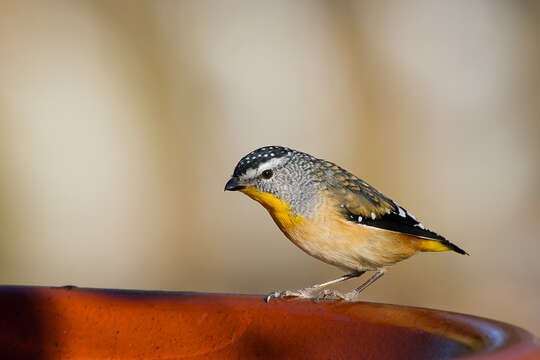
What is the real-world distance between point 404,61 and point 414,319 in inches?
330

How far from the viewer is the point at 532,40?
11.2 meters

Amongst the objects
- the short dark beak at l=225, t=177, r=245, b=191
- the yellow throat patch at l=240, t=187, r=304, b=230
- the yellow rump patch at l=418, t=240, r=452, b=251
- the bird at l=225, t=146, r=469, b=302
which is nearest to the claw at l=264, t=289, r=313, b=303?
the bird at l=225, t=146, r=469, b=302

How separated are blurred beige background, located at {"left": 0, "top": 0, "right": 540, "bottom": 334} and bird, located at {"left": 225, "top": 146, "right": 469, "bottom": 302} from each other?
5053 mm

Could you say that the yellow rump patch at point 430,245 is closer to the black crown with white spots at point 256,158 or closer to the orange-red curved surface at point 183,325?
the black crown with white spots at point 256,158

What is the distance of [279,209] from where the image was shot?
4.77 m

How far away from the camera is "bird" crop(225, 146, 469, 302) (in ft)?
15.2

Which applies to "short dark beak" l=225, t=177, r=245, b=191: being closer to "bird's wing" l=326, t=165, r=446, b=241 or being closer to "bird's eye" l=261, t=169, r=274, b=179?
"bird's eye" l=261, t=169, r=274, b=179

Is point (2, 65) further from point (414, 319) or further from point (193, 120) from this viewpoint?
point (414, 319)

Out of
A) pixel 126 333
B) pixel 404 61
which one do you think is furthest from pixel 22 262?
pixel 126 333

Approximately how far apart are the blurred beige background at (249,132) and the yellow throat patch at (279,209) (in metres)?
5.24

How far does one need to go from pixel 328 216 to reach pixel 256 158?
560 millimetres

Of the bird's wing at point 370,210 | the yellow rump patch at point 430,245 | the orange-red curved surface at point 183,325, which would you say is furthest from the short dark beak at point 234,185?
the orange-red curved surface at point 183,325

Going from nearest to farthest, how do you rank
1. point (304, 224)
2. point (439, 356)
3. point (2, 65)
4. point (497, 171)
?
point (439, 356) < point (304, 224) < point (2, 65) < point (497, 171)

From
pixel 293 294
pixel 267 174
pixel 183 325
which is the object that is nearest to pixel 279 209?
pixel 267 174
